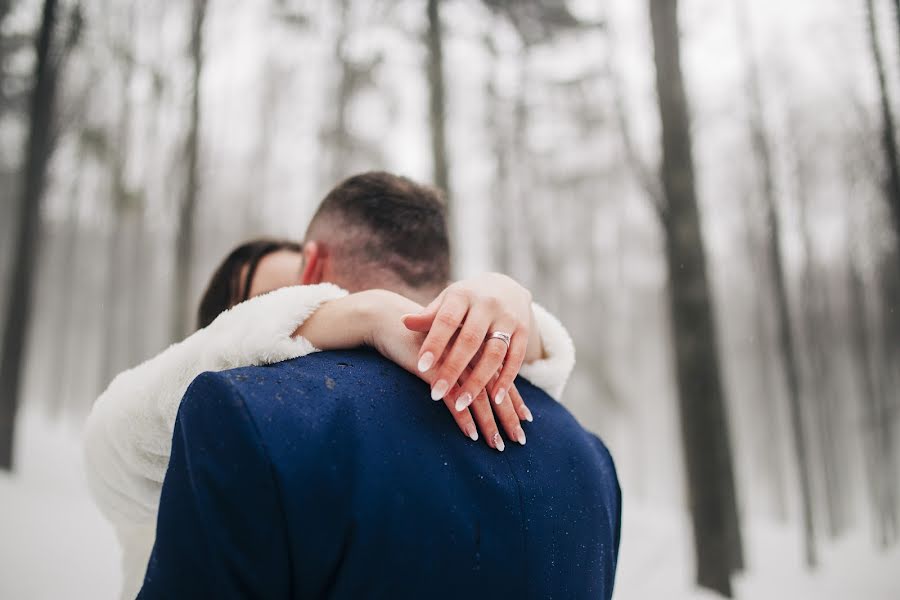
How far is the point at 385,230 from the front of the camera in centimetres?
138

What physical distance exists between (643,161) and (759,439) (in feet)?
95.7

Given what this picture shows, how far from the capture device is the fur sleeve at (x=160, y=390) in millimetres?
1055

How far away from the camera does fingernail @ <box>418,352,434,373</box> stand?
92cm

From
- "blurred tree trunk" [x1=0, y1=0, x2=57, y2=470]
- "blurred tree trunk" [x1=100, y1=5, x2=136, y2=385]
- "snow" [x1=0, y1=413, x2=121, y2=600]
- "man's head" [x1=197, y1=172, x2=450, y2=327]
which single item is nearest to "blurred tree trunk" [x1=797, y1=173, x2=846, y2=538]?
"man's head" [x1=197, y1=172, x2=450, y2=327]

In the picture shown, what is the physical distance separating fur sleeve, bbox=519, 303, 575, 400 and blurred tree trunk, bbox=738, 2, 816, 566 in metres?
10.9

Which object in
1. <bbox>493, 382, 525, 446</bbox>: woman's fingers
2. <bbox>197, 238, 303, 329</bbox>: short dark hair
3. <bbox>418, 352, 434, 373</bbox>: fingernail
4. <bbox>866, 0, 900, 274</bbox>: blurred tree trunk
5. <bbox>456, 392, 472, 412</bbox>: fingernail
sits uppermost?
<bbox>866, 0, 900, 274</bbox>: blurred tree trunk

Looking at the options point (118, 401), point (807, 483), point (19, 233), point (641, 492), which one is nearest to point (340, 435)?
point (118, 401)

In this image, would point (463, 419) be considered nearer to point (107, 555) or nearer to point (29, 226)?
point (107, 555)

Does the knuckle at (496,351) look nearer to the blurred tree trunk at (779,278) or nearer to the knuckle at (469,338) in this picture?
the knuckle at (469,338)

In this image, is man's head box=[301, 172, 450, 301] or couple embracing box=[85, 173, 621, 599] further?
man's head box=[301, 172, 450, 301]

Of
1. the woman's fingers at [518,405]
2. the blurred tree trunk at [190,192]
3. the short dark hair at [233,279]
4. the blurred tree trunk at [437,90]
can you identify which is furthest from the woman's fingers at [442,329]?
the blurred tree trunk at [190,192]

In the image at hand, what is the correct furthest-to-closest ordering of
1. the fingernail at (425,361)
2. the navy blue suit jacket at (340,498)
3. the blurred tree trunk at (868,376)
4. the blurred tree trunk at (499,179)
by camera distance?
the blurred tree trunk at (868,376) < the blurred tree trunk at (499,179) < the fingernail at (425,361) < the navy blue suit jacket at (340,498)

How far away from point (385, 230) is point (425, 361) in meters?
0.56

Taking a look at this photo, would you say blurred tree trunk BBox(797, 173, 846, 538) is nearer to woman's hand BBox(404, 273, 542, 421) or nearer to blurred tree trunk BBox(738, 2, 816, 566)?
blurred tree trunk BBox(738, 2, 816, 566)
